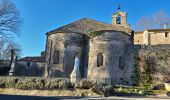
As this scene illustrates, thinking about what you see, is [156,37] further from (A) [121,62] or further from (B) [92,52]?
(B) [92,52]

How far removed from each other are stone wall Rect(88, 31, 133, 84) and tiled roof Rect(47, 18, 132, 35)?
2.13m

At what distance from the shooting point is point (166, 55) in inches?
1173

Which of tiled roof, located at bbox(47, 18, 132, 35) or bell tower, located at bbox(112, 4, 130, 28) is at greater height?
bell tower, located at bbox(112, 4, 130, 28)

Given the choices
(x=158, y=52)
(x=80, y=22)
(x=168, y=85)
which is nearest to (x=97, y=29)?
(x=80, y=22)

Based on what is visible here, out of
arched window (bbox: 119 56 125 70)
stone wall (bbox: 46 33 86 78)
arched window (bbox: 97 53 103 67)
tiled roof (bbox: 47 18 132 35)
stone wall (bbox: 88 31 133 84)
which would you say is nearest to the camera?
stone wall (bbox: 88 31 133 84)

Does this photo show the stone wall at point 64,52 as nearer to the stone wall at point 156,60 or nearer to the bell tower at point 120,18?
the stone wall at point 156,60

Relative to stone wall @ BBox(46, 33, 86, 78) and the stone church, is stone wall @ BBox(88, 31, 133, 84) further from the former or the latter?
stone wall @ BBox(46, 33, 86, 78)

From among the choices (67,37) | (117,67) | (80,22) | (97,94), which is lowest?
(97,94)

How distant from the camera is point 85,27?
32.3 metres

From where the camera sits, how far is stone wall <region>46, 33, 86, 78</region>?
96.7ft

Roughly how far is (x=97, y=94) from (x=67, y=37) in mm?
12643

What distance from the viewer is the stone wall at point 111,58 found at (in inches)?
1110

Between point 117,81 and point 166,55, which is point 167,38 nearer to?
point 166,55

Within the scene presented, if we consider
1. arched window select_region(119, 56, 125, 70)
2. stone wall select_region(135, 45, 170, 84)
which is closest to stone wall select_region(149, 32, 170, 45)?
stone wall select_region(135, 45, 170, 84)
